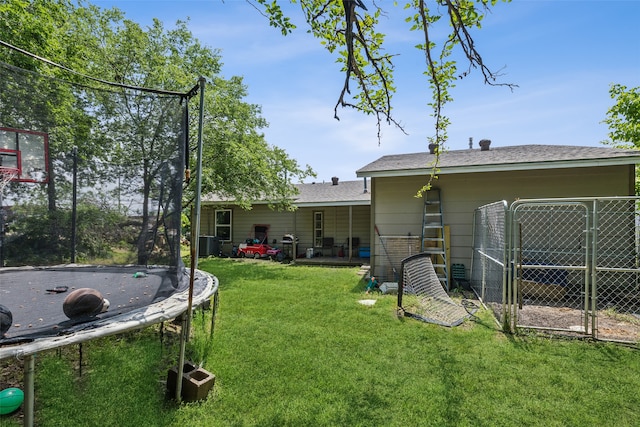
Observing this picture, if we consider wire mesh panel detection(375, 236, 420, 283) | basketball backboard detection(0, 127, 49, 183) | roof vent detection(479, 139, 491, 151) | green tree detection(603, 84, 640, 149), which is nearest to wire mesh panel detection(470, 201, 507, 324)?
wire mesh panel detection(375, 236, 420, 283)

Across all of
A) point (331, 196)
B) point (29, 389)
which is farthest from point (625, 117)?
point (29, 389)

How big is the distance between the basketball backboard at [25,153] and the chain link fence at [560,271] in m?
5.35

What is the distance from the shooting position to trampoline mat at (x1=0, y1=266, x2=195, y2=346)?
233cm

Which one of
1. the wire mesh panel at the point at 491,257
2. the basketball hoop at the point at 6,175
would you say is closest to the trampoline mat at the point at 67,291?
the basketball hoop at the point at 6,175

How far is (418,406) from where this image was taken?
2629mm

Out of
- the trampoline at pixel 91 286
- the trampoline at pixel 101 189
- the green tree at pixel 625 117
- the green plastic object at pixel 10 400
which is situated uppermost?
the green tree at pixel 625 117

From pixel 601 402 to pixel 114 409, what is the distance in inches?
158

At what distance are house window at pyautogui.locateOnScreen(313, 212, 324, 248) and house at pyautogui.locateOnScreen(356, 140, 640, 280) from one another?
5498 mm

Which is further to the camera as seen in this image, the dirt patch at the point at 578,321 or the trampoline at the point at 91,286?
the dirt patch at the point at 578,321

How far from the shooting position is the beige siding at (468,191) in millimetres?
6535

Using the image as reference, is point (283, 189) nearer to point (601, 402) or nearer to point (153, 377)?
point (153, 377)

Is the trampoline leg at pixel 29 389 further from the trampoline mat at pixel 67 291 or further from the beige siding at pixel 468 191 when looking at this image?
the beige siding at pixel 468 191

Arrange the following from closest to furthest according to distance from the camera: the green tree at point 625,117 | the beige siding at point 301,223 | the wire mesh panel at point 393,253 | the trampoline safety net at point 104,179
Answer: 1. the trampoline safety net at point 104,179
2. the wire mesh panel at point 393,253
3. the green tree at point 625,117
4. the beige siding at point 301,223

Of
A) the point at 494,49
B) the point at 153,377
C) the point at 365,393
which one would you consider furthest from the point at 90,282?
the point at 494,49
